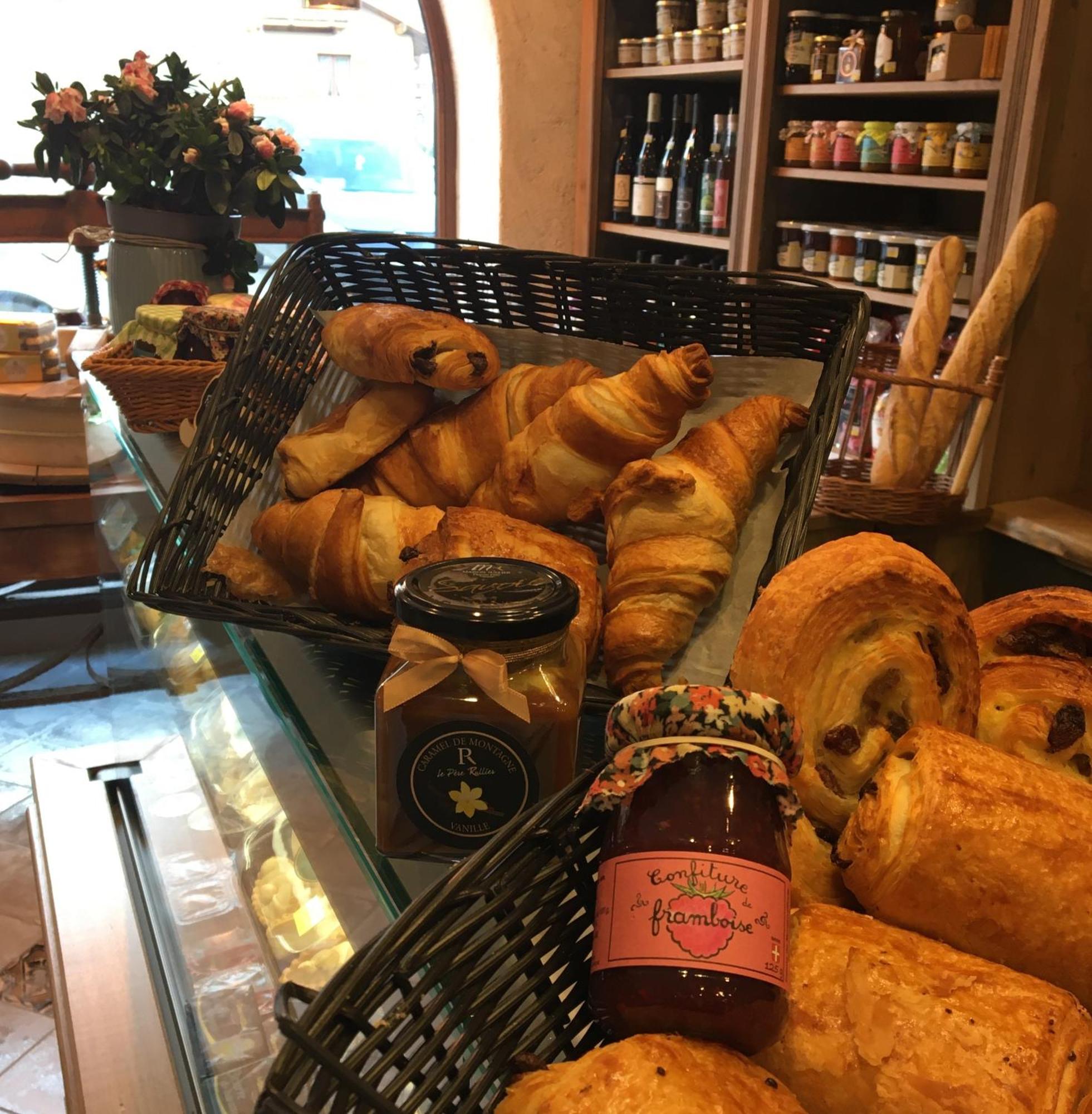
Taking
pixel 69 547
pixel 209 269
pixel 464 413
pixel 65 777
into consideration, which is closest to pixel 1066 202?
pixel 464 413

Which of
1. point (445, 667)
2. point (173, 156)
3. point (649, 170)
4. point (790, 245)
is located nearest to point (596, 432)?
point (445, 667)

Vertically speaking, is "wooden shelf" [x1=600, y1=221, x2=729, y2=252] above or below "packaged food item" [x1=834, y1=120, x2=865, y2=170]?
below

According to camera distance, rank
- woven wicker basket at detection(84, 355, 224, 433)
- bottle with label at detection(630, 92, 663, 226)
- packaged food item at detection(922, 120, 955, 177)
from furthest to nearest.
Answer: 1. bottle with label at detection(630, 92, 663, 226)
2. packaged food item at detection(922, 120, 955, 177)
3. woven wicker basket at detection(84, 355, 224, 433)

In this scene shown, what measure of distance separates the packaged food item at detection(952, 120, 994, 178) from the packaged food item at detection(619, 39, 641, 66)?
148cm

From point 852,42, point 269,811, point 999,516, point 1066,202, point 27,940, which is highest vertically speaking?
point 852,42

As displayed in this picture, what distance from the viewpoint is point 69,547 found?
2646mm

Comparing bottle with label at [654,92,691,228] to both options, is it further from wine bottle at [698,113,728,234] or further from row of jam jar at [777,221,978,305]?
row of jam jar at [777,221,978,305]

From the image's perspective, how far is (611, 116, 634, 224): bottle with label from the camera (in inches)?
139

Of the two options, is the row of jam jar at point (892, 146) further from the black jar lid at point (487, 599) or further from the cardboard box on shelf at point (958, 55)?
the black jar lid at point (487, 599)

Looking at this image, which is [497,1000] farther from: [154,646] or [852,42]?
[852,42]

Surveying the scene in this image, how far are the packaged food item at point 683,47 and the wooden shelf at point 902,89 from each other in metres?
0.49

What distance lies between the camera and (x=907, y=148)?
2.42m

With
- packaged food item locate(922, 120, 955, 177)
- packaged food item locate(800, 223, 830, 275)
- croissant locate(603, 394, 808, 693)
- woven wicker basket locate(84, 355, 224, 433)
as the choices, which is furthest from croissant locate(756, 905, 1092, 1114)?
packaged food item locate(800, 223, 830, 275)

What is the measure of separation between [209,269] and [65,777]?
111cm
